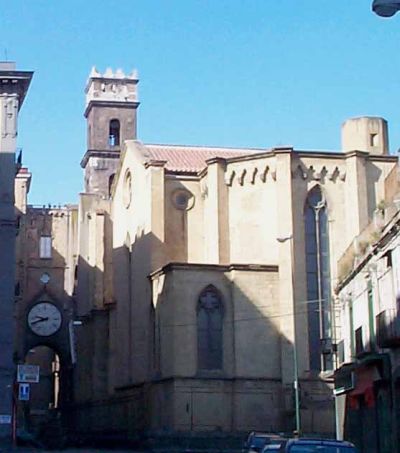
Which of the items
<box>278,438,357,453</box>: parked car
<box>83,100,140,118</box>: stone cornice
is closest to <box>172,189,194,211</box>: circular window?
<box>83,100,140,118</box>: stone cornice

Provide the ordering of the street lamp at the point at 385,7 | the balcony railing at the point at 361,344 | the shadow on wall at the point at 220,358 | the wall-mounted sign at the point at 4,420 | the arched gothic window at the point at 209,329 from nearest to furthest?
the street lamp at the point at 385,7
the balcony railing at the point at 361,344
the wall-mounted sign at the point at 4,420
the shadow on wall at the point at 220,358
the arched gothic window at the point at 209,329

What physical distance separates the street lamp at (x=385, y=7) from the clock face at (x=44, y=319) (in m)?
59.1

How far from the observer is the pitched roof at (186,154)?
5278 cm

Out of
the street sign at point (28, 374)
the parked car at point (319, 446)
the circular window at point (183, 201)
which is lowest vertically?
the parked car at point (319, 446)

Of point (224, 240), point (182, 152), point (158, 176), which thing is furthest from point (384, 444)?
point (182, 152)

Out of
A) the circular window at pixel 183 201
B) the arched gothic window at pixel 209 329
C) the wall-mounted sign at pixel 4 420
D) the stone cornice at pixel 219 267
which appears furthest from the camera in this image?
the circular window at pixel 183 201

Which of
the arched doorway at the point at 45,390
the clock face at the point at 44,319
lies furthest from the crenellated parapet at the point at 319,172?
the clock face at the point at 44,319

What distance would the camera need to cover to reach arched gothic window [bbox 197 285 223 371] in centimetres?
4466

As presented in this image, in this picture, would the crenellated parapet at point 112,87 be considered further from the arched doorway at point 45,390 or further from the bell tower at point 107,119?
the arched doorway at point 45,390

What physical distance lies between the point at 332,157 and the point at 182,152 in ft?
38.4

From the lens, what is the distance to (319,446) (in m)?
17.3

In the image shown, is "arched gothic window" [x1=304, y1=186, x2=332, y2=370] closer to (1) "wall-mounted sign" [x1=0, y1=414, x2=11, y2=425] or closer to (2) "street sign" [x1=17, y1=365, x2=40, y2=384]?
(1) "wall-mounted sign" [x1=0, y1=414, x2=11, y2=425]

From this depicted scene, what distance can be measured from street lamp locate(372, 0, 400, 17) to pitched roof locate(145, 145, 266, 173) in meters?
40.5

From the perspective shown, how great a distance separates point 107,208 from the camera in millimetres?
63469
